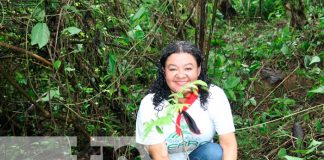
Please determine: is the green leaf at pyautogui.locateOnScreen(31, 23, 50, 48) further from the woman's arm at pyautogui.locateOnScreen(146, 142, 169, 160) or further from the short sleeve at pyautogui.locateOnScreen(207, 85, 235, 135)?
the short sleeve at pyautogui.locateOnScreen(207, 85, 235, 135)

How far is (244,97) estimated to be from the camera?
12.5 ft

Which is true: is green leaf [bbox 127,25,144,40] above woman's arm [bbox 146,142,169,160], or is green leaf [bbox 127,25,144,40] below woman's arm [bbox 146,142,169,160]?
above

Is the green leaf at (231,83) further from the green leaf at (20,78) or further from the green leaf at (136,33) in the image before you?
the green leaf at (20,78)

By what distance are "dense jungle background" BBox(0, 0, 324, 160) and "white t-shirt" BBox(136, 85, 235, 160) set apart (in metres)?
0.38

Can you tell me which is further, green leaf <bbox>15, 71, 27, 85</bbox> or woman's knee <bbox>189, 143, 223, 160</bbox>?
green leaf <bbox>15, 71, 27, 85</bbox>

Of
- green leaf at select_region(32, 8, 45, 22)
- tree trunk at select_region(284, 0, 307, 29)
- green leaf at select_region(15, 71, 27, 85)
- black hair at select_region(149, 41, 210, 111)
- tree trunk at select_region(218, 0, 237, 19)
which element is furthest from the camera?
tree trunk at select_region(218, 0, 237, 19)

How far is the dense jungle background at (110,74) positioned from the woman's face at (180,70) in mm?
315

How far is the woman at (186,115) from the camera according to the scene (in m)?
2.55

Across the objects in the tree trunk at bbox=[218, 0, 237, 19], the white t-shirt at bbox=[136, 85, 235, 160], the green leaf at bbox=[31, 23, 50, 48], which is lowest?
the white t-shirt at bbox=[136, 85, 235, 160]

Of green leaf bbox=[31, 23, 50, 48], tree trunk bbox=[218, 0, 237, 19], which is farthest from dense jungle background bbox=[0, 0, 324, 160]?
tree trunk bbox=[218, 0, 237, 19]

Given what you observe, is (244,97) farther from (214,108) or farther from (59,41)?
(59,41)

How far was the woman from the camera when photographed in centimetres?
255

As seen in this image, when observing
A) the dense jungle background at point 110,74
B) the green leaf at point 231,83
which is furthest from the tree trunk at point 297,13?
the green leaf at point 231,83

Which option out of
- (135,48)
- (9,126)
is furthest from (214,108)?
(9,126)
